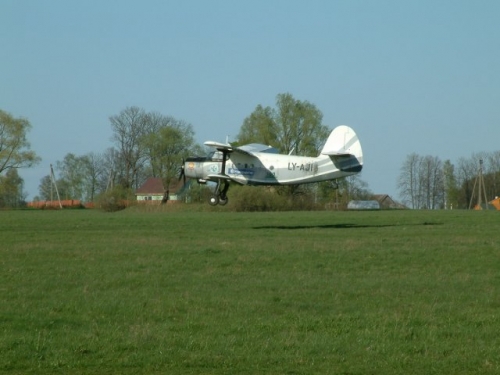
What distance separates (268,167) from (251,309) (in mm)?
26970

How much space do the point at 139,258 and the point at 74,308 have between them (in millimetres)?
8673

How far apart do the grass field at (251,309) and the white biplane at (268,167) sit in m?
14.7

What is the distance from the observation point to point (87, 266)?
21.0m

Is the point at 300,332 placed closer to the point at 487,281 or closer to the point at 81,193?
the point at 487,281

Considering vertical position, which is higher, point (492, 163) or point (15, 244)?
point (492, 163)

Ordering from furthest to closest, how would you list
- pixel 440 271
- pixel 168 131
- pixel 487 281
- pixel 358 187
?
pixel 358 187, pixel 168 131, pixel 440 271, pixel 487 281

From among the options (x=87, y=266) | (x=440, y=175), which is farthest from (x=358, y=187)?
(x=87, y=266)

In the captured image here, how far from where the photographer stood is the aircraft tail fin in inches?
1649

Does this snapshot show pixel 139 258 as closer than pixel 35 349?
No

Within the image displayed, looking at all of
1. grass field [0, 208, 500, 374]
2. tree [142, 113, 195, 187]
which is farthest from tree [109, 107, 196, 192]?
grass field [0, 208, 500, 374]

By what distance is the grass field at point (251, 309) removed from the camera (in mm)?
10555

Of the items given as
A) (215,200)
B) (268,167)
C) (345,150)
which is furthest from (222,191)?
(345,150)

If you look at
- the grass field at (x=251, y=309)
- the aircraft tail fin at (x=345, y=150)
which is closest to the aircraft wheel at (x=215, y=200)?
the aircraft tail fin at (x=345, y=150)

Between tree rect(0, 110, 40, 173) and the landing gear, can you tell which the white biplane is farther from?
tree rect(0, 110, 40, 173)
